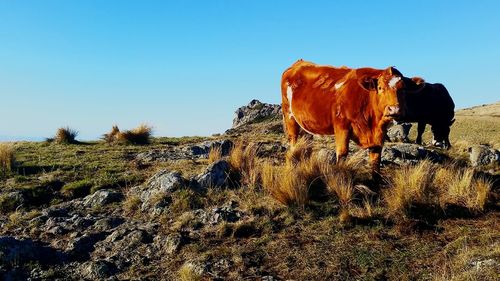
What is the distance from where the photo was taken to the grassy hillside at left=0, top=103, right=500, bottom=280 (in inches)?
Result: 239

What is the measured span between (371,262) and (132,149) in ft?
37.6

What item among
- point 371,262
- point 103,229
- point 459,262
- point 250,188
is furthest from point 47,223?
point 459,262

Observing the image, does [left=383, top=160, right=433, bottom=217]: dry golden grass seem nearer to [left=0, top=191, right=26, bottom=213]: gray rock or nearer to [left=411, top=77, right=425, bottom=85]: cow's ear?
[left=411, top=77, right=425, bottom=85]: cow's ear

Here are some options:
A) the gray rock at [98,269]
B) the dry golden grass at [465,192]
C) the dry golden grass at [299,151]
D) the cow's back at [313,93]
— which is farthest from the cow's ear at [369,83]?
the gray rock at [98,269]

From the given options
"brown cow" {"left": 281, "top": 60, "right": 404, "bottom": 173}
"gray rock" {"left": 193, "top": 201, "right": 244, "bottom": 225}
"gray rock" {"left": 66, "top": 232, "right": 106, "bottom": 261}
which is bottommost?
"gray rock" {"left": 66, "top": 232, "right": 106, "bottom": 261}

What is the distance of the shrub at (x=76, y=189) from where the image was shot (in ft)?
32.4

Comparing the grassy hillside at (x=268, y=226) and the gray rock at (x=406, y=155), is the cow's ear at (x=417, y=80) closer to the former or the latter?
the grassy hillside at (x=268, y=226)

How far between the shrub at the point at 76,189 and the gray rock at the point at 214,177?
2557 mm

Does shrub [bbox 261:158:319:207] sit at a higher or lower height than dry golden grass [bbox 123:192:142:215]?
higher

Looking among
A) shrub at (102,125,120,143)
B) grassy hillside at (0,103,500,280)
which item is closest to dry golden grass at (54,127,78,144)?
shrub at (102,125,120,143)

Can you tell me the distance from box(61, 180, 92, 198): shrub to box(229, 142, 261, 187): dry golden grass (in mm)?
3018

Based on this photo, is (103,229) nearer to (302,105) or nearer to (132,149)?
(302,105)

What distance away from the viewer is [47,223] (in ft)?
26.8

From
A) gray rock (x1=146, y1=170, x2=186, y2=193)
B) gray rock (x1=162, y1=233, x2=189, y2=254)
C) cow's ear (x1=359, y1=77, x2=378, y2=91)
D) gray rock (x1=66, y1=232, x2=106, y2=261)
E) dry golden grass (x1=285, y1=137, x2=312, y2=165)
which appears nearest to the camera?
gray rock (x1=162, y1=233, x2=189, y2=254)
